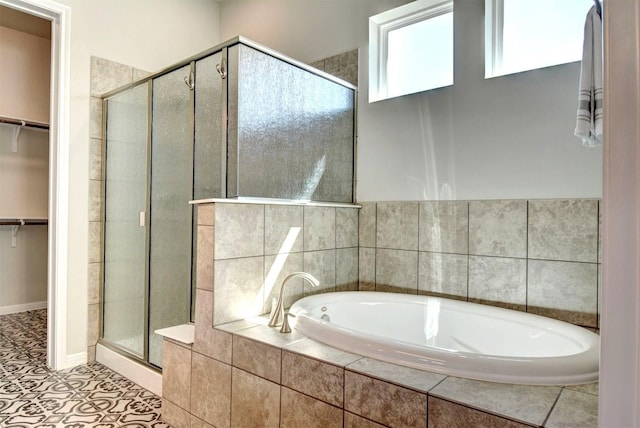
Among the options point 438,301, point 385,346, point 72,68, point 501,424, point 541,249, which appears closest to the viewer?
point 501,424

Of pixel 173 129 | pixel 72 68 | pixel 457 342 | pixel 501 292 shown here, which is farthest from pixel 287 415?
pixel 72 68

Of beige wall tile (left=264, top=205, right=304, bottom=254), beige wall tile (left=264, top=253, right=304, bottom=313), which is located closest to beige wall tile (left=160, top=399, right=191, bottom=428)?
beige wall tile (left=264, top=253, right=304, bottom=313)

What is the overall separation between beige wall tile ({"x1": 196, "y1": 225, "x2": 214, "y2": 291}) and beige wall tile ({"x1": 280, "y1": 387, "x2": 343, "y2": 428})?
60 cm

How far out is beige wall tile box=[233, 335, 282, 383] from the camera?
1.47m

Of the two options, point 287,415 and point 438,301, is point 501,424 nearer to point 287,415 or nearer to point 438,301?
point 287,415

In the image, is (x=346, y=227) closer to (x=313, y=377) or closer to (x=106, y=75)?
(x=313, y=377)

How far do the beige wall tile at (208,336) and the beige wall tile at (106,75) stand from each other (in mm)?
1770

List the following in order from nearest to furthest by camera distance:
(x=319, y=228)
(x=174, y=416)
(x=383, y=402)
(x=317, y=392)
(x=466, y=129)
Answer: (x=383, y=402)
(x=317, y=392)
(x=174, y=416)
(x=466, y=129)
(x=319, y=228)

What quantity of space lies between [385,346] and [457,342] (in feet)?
2.56

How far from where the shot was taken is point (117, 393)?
223 centimetres

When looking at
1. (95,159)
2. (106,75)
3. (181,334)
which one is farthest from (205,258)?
(106,75)

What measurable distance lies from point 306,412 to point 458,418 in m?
0.54

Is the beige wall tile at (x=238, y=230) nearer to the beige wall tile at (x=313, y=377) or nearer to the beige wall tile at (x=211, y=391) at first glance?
the beige wall tile at (x=211, y=391)

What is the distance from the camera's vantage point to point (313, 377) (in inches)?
53.2
